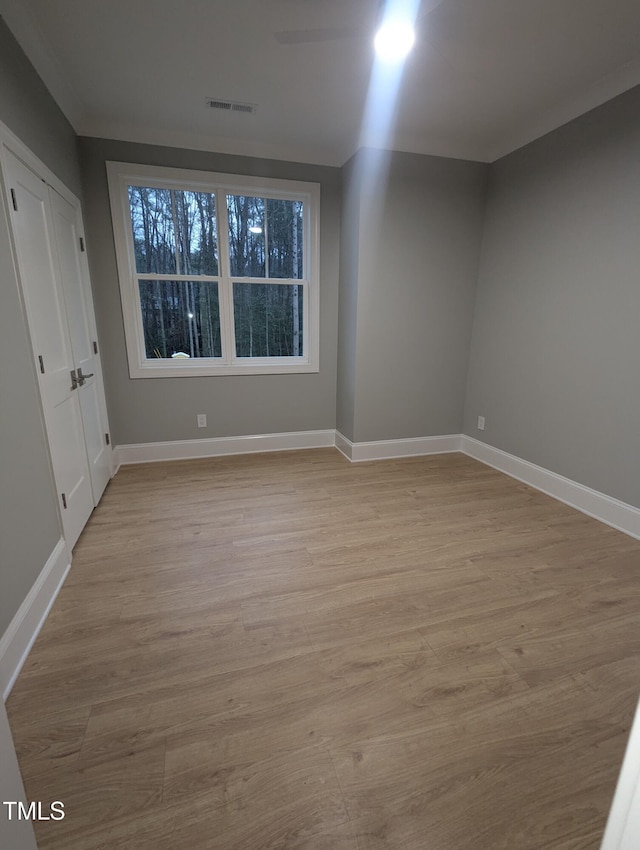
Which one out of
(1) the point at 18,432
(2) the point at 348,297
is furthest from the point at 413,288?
(1) the point at 18,432

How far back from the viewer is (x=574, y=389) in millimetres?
2748

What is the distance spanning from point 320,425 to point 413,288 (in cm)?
161

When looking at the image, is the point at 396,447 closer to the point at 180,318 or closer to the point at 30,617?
the point at 180,318

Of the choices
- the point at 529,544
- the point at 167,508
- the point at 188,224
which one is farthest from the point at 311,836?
the point at 188,224

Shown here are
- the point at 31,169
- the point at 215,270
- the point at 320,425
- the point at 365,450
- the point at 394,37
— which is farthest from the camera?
the point at 320,425

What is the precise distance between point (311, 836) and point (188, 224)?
12.6 feet

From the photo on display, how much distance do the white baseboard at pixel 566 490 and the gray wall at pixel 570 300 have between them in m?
0.06

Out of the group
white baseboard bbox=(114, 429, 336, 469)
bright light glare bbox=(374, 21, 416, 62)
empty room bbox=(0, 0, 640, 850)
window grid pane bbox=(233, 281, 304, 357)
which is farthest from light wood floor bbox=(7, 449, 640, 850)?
bright light glare bbox=(374, 21, 416, 62)

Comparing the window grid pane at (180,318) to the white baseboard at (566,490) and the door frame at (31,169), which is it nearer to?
the door frame at (31,169)

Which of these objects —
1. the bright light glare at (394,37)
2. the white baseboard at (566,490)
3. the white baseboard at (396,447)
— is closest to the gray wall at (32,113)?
the bright light glare at (394,37)

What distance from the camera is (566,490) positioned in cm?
284

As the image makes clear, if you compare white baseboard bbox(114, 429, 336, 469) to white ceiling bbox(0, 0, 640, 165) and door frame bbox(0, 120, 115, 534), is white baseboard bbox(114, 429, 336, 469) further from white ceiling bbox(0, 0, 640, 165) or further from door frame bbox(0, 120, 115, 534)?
white ceiling bbox(0, 0, 640, 165)

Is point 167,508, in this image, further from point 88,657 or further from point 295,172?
point 295,172

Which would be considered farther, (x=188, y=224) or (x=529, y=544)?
(x=188, y=224)
